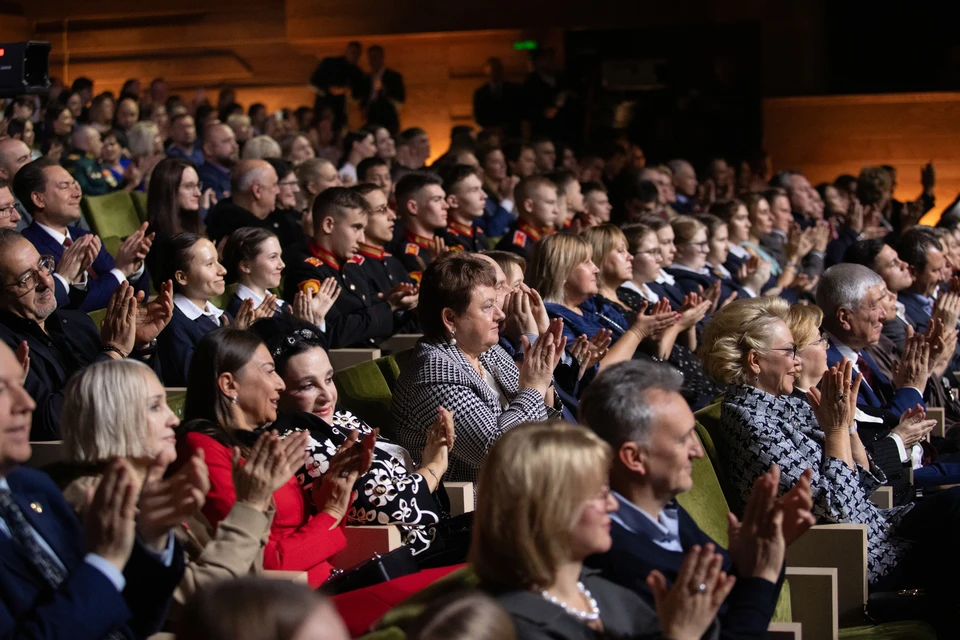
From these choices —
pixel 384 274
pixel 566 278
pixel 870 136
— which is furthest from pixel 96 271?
pixel 870 136

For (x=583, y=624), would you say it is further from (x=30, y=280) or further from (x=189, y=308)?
(x=189, y=308)

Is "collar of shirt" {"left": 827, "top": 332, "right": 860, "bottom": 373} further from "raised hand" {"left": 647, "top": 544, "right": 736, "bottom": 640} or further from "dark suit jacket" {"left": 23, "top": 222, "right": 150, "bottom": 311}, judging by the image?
"raised hand" {"left": 647, "top": 544, "right": 736, "bottom": 640}

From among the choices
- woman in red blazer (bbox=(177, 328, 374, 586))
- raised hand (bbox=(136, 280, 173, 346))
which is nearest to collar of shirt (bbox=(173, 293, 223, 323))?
raised hand (bbox=(136, 280, 173, 346))

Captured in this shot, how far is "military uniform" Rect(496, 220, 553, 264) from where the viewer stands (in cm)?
593

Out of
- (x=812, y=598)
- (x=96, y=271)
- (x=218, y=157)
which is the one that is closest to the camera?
(x=812, y=598)

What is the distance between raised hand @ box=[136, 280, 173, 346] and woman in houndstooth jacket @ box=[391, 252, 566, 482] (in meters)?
0.74

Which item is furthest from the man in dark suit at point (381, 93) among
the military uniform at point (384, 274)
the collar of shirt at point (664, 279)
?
the military uniform at point (384, 274)

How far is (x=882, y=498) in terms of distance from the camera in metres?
3.10

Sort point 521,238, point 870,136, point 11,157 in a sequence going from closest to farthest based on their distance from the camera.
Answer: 1. point 11,157
2. point 521,238
3. point 870,136

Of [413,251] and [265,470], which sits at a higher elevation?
[413,251]

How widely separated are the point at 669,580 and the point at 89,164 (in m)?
6.12

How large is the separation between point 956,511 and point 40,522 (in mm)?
2034

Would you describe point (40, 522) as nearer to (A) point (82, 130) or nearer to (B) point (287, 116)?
(A) point (82, 130)

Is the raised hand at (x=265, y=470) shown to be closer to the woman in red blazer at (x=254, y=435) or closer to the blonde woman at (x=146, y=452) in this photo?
the blonde woman at (x=146, y=452)
